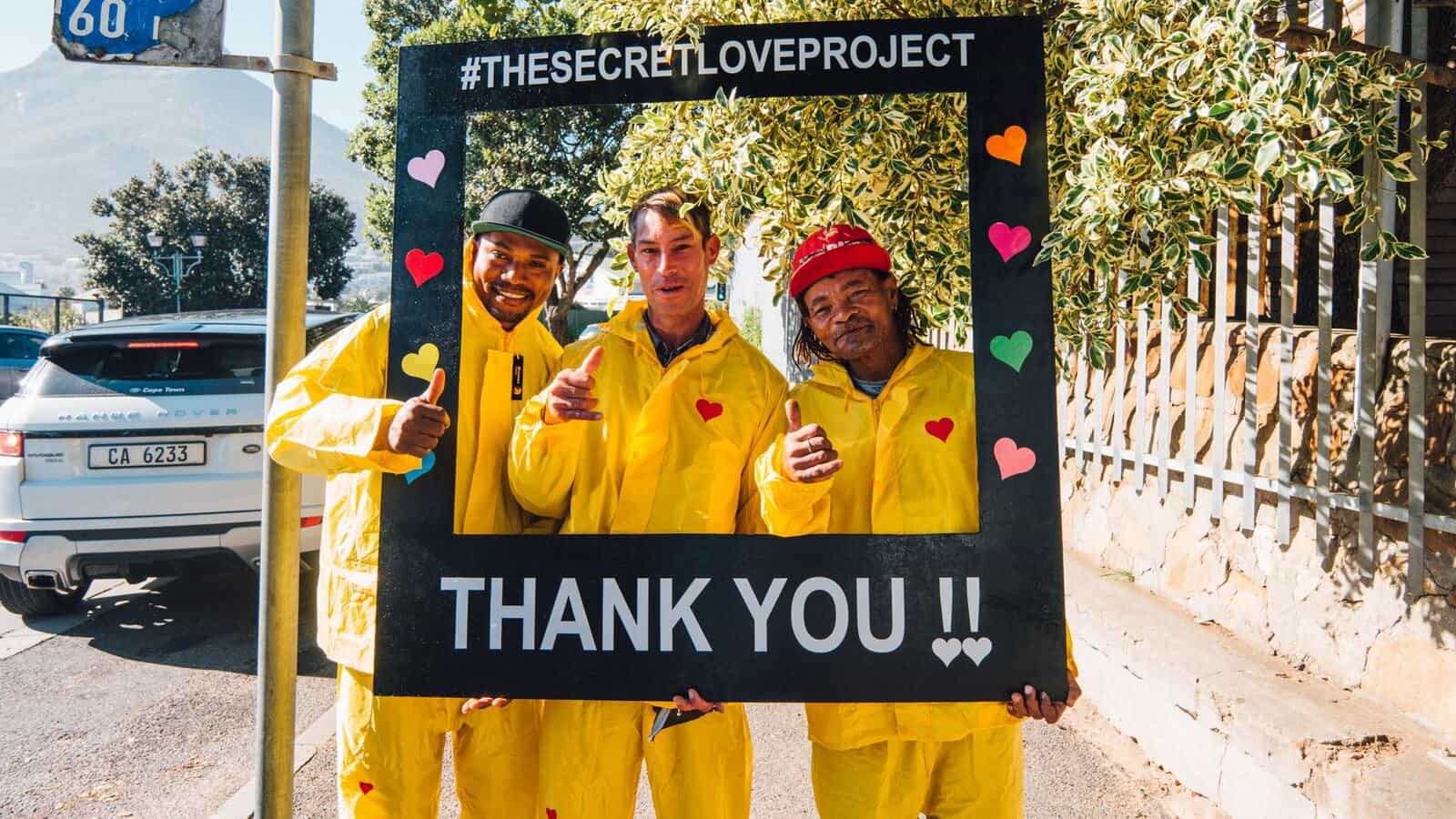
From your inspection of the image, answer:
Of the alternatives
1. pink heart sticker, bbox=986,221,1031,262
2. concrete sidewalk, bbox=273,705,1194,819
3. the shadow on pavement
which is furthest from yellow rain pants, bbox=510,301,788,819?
the shadow on pavement

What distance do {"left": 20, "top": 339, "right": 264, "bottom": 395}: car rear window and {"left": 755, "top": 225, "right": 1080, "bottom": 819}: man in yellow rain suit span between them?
13.4ft

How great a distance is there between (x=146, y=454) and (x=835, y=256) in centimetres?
437

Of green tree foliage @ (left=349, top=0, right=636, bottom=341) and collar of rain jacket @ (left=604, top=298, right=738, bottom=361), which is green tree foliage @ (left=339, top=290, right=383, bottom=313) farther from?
collar of rain jacket @ (left=604, top=298, right=738, bottom=361)

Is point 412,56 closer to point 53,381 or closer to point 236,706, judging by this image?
point 236,706

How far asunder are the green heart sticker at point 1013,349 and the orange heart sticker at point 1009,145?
0.34 m

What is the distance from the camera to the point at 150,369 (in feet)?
16.6

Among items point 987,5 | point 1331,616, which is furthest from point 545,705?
point 1331,616

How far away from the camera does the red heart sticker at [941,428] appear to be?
77.7 inches

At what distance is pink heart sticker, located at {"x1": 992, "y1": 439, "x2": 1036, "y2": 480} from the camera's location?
1.77 meters

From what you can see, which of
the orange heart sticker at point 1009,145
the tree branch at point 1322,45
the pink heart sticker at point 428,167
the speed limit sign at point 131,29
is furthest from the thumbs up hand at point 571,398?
the tree branch at point 1322,45

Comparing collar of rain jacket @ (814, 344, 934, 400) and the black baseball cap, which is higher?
the black baseball cap

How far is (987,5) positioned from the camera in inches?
96.1

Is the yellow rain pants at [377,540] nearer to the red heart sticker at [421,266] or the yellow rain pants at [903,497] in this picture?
Result: the red heart sticker at [421,266]

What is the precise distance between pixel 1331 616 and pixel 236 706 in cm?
488
